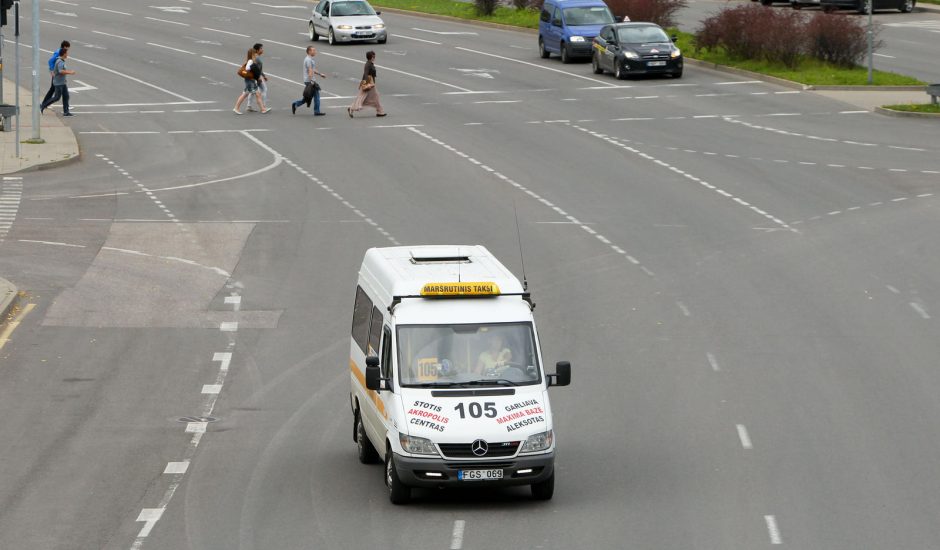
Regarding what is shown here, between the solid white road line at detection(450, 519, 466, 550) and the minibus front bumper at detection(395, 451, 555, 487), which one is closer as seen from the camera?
the solid white road line at detection(450, 519, 466, 550)

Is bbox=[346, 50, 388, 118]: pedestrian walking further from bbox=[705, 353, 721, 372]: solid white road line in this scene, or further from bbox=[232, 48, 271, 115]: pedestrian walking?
bbox=[705, 353, 721, 372]: solid white road line

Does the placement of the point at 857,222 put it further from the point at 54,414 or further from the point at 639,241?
the point at 54,414

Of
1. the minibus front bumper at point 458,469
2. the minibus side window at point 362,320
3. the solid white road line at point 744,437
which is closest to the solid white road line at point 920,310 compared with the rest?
the solid white road line at point 744,437

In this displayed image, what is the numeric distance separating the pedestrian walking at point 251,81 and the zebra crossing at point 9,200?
7.82 meters

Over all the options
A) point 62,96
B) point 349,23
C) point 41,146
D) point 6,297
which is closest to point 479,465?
point 6,297

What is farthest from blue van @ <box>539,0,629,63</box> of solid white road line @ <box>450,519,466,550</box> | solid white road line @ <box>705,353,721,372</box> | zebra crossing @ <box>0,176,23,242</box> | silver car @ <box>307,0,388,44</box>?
solid white road line @ <box>450,519,466,550</box>

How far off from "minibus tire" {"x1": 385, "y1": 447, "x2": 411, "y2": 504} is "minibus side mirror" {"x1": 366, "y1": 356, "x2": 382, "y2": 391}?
0.60 meters

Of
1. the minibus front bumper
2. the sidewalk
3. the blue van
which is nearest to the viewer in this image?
the minibus front bumper

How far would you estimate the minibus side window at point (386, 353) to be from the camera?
1512 centimetres

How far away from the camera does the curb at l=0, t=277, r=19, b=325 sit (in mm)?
22612

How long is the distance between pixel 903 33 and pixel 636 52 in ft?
50.1

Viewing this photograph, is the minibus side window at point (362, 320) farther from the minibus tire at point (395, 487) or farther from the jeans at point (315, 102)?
the jeans at point (315, 102)

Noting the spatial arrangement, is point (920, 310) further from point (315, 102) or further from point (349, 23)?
point (349, 23)

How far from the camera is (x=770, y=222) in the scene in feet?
91.7
